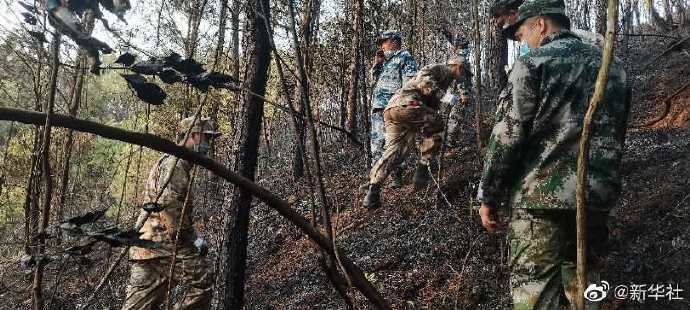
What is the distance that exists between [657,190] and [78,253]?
15.3 ft

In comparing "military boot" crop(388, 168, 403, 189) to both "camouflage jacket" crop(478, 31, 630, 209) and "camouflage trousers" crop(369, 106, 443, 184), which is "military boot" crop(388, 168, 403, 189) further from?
"camouflage jacket" crop(478, 31, 630, 209)

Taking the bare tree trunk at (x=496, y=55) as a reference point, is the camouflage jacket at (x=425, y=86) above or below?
below

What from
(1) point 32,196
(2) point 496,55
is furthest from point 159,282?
(2) point 496,55

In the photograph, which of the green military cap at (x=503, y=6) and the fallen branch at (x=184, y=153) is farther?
the green military cap at (x=503, y=6)

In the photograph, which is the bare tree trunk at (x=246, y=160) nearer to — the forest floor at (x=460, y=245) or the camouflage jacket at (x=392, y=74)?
the forest floor at (x=460, y=245)

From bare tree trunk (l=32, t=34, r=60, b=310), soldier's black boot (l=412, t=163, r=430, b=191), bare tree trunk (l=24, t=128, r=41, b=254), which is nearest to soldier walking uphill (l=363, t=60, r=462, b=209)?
soldier's black boot (l=412, t=163, r=430, b=191)

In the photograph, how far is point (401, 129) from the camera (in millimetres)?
5633

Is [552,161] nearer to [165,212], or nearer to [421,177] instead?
[165,212]

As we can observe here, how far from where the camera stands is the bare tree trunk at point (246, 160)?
13.2 ft

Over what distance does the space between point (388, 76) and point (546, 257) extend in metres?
4.49

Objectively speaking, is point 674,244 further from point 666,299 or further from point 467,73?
point 467,73

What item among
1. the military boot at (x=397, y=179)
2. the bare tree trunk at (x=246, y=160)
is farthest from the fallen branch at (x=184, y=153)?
the military boot at (x=397, y=179)

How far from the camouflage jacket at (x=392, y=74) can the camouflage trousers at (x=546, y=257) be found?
13.4ft

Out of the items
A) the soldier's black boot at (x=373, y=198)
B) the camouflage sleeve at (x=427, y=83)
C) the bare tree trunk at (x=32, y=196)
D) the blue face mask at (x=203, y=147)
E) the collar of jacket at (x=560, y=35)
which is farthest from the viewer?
the soldier's black boot at (x=373, y=198)
